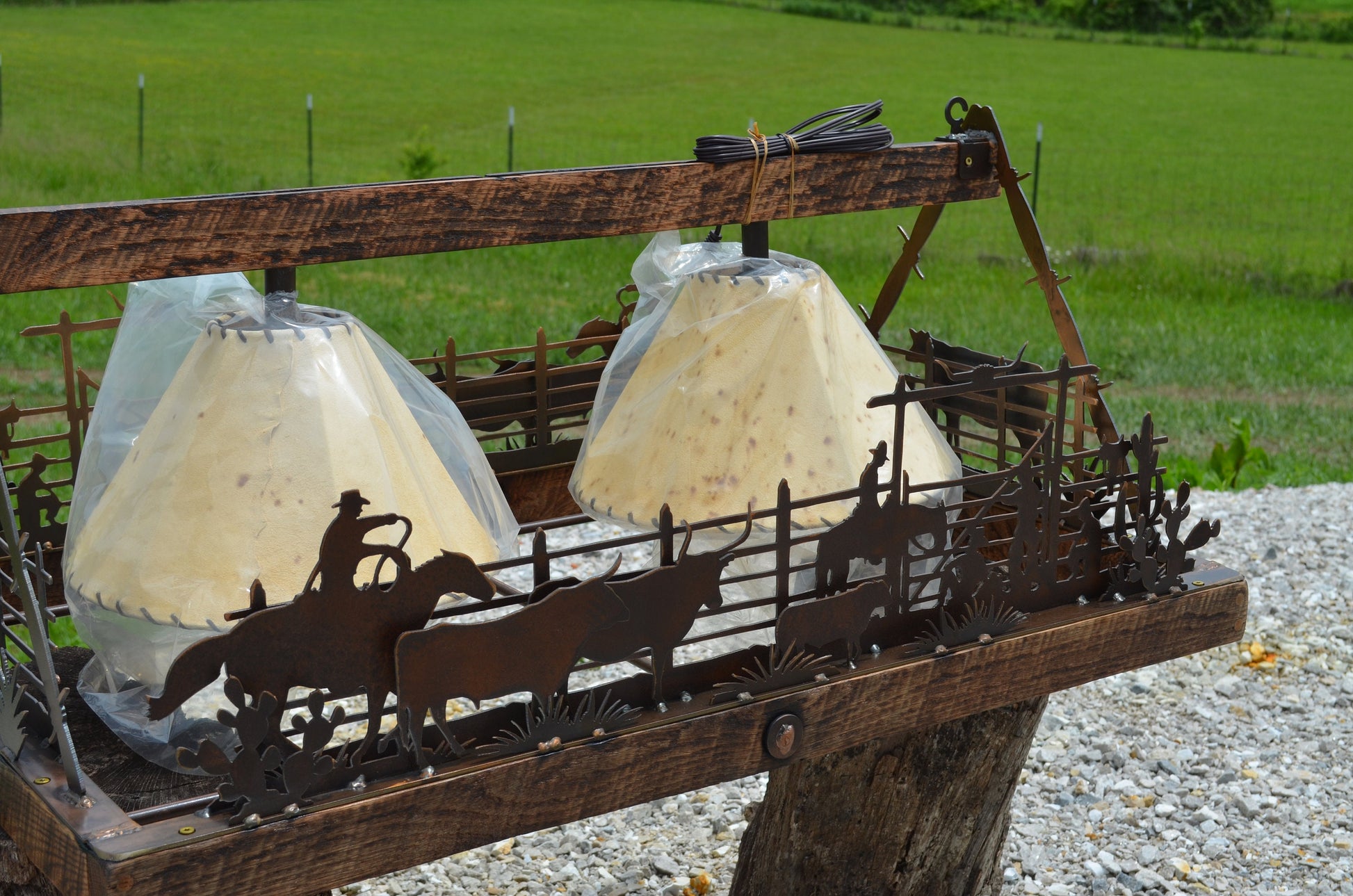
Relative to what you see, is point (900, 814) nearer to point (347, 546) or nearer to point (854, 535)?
point (854, 535)

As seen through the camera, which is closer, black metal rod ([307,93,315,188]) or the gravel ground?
the gravel ground

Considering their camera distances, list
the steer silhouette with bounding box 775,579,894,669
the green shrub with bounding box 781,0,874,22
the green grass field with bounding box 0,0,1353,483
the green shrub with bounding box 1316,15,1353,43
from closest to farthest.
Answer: the steer silhouette with bounding box 775,579,894,669 → the green grass field with bounding box 0,0,1353,483 → the green shrub with bounding box 1316,15,1353,43 → the green shrub with bounding box 781,0,874,22

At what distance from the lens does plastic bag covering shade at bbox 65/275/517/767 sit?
5.01ft

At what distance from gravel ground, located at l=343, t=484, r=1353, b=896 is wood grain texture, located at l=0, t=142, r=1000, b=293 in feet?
5.04

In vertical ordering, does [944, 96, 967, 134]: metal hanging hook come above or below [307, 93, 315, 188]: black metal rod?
above

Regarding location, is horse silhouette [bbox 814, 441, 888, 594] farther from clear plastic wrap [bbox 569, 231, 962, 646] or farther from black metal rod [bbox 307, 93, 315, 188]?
black metal rod [bbox 307, 93, 315, 188]

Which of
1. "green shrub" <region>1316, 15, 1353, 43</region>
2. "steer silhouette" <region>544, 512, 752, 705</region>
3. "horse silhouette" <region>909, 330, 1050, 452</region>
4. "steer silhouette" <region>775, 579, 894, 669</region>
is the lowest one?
"steer silhouette" <region>775, 579, 894, 669</region>

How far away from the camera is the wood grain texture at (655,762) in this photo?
4.35ft

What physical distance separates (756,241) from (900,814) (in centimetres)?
104

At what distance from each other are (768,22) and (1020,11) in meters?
5.35

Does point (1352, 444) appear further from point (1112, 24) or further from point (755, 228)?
point (1112, 24)

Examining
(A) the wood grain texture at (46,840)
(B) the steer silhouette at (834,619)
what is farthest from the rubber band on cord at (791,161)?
(A) the wood grain texture at (46,840)

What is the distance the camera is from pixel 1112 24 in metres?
24.9

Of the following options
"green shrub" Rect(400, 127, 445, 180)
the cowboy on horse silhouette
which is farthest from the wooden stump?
"green shrub" Rect(400, 127, 445, 180)
